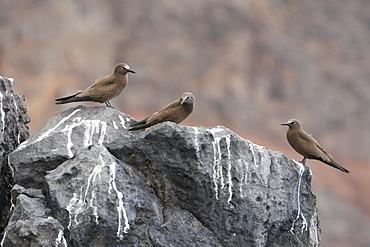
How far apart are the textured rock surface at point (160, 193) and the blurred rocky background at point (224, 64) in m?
24.7

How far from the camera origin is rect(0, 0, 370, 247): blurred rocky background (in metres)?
35.7

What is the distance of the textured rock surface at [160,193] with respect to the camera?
28.1 ft

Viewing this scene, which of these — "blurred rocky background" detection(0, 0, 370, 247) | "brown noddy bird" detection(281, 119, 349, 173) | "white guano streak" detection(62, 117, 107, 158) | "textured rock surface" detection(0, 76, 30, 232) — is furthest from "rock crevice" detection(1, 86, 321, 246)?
"blurred rocky background" detection(0, 0, 370, 247)

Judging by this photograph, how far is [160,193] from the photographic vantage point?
9.22 metres

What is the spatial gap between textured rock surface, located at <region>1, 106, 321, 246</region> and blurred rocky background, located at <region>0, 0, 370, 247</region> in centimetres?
2469

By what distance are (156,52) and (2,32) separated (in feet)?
30.6

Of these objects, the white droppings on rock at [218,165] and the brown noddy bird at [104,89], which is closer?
the white droppings on rock at [218,165]

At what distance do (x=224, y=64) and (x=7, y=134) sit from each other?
29851 mm

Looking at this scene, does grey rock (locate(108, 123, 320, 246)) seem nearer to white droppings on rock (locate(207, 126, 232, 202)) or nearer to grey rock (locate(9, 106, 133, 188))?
white droppings on rock (locate(207, 126, 232, 202))

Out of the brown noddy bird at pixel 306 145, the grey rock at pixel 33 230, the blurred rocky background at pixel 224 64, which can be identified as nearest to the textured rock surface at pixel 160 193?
the grey rock at pixel 33 230

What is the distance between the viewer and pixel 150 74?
39094mm

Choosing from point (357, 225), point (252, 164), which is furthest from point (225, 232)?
point (357, 225)

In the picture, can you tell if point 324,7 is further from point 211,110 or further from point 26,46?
point 26,46

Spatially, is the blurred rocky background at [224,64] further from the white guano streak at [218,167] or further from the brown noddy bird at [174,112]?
the white guano streak at [218,167]
